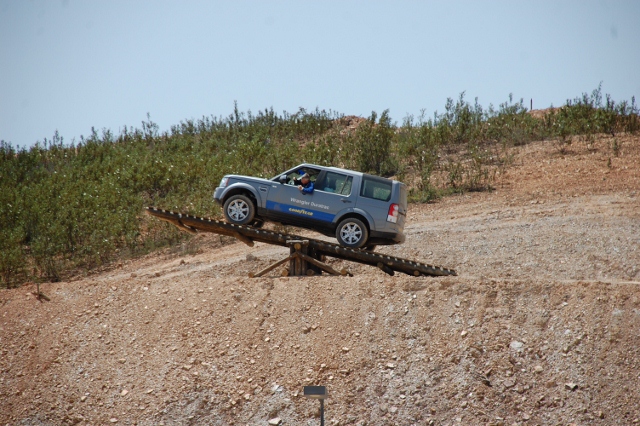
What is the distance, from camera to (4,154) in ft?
102

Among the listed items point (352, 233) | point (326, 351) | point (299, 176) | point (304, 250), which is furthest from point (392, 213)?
point (326, 351)

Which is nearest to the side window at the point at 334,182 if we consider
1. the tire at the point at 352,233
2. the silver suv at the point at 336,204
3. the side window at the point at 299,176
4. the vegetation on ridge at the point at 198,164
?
the silver suv at the point at 336,204

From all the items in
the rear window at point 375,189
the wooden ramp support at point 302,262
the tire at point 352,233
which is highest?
the rear window at point 375,189

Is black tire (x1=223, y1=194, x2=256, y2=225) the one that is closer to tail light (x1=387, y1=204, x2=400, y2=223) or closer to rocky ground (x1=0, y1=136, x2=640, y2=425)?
rocky ground (x1=0, y1=136, x2=640, y2=425)

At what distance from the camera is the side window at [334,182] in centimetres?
1446

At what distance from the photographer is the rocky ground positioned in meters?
10.9

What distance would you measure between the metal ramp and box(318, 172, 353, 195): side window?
1.06 meters

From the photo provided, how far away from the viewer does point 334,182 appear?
14.5m

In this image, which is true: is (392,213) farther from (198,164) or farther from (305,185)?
(198,164)

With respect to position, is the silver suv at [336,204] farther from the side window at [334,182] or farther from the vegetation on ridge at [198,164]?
the vegetation on ridge at [198,164]

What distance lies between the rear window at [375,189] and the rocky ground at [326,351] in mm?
1662

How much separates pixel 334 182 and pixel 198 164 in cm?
1243

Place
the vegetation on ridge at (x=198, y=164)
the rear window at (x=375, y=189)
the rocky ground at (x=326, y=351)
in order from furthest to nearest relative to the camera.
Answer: the vegetation on ridge at (x=198, y=164) < the rear window at (x=375, y=189) < the rocky ground at (x=326, y=351)

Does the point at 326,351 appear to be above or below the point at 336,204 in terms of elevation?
below
